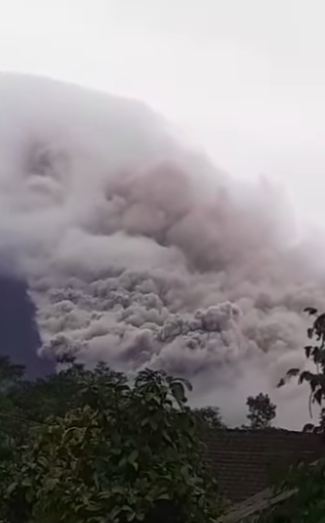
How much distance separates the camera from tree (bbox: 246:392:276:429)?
1541 centimetres

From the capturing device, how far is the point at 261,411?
15.5 metres

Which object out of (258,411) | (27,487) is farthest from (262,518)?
(258,411)

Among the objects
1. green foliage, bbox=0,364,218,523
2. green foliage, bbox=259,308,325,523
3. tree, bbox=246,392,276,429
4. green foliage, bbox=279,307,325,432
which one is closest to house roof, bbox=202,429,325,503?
tree, bbox=246,392,276,429

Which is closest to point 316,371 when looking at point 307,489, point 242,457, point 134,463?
point 307,489

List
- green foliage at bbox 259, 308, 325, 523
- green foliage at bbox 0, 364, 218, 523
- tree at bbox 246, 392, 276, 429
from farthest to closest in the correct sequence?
1. tree at bbox 246, 392, 276, 429
2. green foliage at bbox 0, 364, 218, 523
3. green foliage at bbox 259, 308, 325, 523

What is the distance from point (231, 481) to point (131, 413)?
9.08 m

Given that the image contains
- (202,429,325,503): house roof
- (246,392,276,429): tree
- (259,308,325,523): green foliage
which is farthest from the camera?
(246,392,276,429): tree

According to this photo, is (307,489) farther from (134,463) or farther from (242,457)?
(242,457)

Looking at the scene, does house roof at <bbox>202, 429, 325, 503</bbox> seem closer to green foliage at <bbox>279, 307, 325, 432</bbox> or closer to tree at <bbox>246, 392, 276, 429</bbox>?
tree at <bbox>246, 392, 276, 429</bbox>

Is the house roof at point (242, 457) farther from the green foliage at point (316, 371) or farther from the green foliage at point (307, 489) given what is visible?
the green foliage at point (316, 371)

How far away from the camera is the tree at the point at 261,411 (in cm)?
1541

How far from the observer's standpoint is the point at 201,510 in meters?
4.61

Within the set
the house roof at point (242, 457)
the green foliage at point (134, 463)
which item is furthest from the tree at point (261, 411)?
the green foliage at point (134, 463)

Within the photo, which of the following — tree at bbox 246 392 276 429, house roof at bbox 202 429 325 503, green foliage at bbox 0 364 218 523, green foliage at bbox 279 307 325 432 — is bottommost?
green foliage at bbox 279 307 325 432
